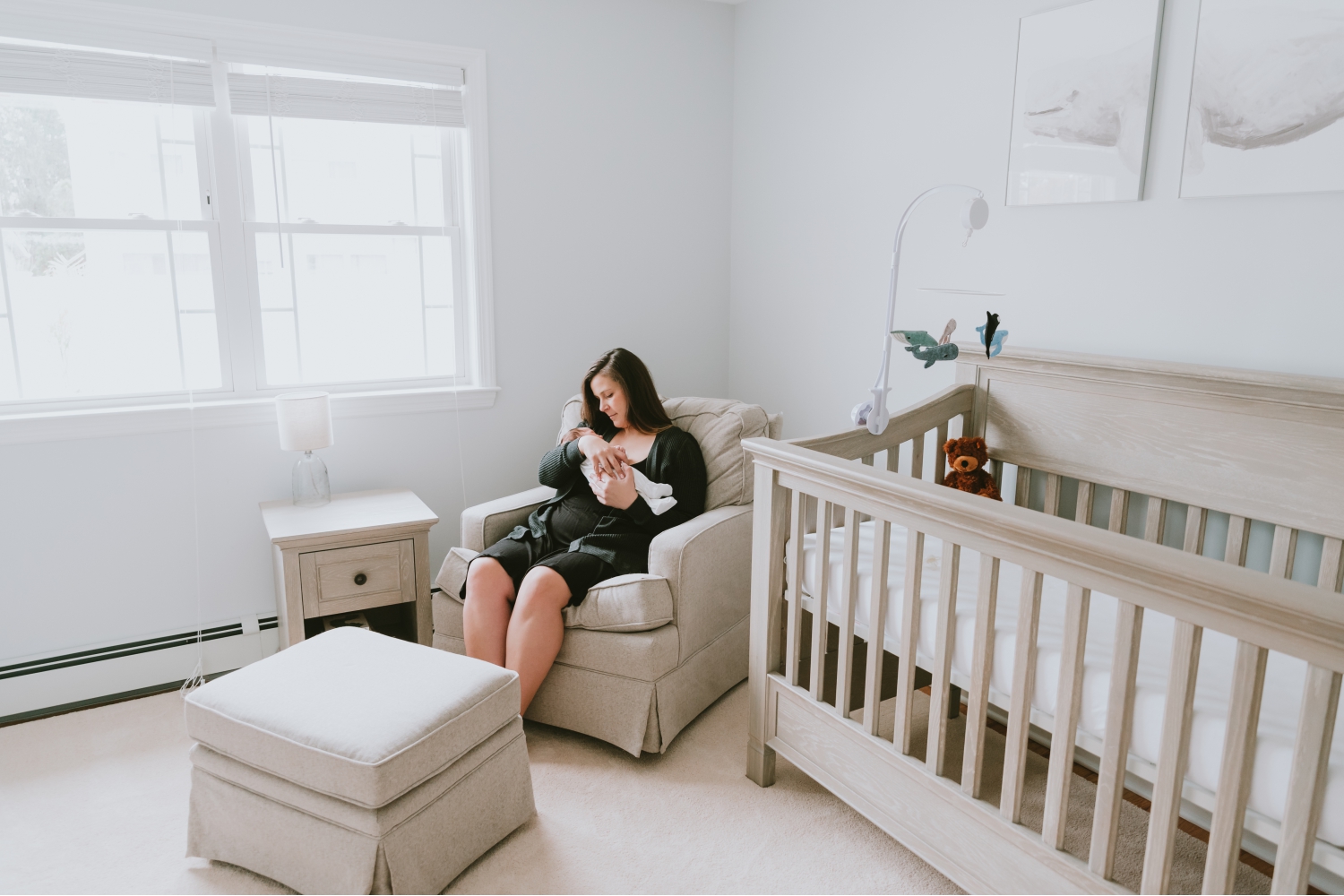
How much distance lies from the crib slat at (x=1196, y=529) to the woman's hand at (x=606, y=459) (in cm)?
143

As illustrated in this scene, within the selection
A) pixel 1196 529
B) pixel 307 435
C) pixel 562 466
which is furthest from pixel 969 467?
pixel 307 435

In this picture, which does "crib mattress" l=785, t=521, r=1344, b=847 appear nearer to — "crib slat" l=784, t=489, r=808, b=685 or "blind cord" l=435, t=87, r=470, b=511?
"crib slat" l=784, t=489, r=808, b=685

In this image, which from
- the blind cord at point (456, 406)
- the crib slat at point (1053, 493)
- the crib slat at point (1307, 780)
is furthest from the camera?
the blind cord at point (456, 406)

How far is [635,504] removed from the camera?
2521mm

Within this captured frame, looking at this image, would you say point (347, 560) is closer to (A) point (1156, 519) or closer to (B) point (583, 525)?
(B) point (583, 525)

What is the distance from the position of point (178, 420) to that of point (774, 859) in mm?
2171

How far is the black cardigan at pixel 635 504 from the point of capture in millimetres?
2461

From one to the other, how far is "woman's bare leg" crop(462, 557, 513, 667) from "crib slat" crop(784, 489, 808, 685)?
2.65 ft

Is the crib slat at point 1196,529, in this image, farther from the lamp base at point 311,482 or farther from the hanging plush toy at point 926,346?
the lamp base at point 311,482

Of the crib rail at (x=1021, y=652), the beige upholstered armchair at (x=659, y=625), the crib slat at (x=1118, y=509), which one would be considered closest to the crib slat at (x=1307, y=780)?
the crib rail at (x=1021, y=652)

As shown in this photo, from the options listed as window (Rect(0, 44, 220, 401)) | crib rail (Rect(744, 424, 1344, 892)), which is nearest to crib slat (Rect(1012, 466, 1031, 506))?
crib rail (Rect(744, 424, 1344, 892))

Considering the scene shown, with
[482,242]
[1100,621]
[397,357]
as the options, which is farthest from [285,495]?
[1100,621]

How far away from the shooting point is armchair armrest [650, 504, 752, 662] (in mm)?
2287

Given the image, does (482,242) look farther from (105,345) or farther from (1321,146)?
(1321,146)
